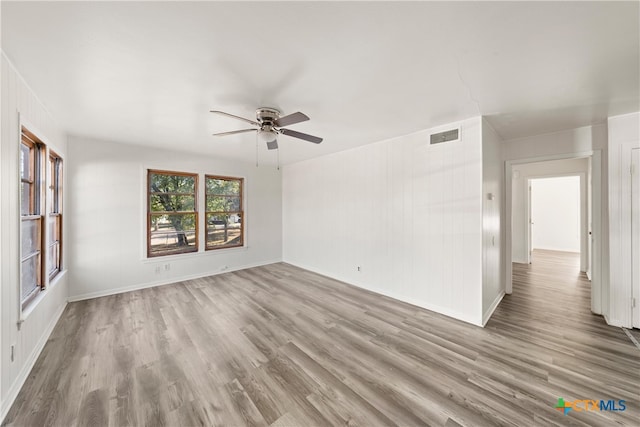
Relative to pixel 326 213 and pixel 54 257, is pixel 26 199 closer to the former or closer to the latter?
pixel 54 257

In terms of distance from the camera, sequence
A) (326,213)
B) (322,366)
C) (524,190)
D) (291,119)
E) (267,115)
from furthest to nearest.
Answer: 1. (524,190)
2. (326,213)
3. (267,115)
4. (291,119)
5. (322,366)

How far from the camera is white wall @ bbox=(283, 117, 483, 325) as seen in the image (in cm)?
296

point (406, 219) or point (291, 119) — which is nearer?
point (291, 119)

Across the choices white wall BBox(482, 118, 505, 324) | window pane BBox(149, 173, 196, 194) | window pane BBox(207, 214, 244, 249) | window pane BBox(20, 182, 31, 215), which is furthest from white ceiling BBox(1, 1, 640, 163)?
window pane BBox(207, 214, 244, 249)

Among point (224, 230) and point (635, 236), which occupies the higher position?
point (635, 236)

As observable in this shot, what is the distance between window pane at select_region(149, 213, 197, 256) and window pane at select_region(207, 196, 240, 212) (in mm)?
441

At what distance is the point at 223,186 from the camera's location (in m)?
5.40

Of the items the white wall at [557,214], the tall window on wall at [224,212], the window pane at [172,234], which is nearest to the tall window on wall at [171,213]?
the window pane at [172,234]

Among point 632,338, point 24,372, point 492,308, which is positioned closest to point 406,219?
point 492,308

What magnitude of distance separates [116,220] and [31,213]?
1.63m

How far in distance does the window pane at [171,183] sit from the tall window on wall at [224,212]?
0.34 m

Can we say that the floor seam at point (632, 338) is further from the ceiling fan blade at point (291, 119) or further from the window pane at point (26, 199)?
the window pane at point (26, 199)

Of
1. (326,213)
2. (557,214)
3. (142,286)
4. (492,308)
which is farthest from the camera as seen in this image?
(557,214)

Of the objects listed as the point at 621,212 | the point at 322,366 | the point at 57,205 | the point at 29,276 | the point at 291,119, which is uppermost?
the point at 291,119
